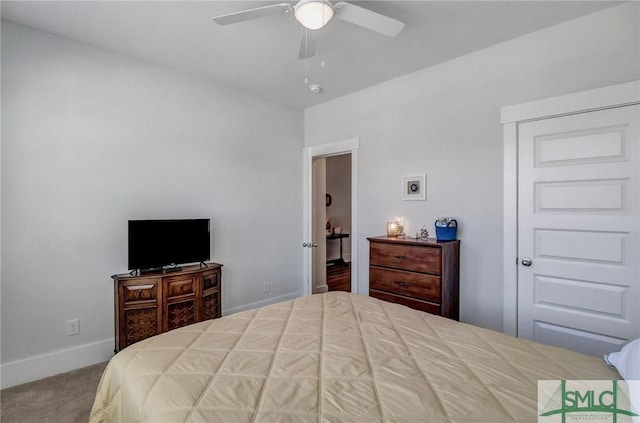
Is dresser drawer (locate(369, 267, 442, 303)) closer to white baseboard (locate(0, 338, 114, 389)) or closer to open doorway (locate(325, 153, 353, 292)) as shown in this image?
white baseboard (locate(0, 338, 114, 389))

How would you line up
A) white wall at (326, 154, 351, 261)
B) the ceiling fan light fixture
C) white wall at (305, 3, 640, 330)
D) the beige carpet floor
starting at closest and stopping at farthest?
the ceiling fan light fixture
the beige carpet floor
white wall at (305, 3, 640, 330)
white wall at (326, 154, 351, 261)

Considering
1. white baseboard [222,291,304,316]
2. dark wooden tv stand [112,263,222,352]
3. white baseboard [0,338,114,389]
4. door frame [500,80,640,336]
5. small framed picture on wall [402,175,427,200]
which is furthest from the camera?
white baseboard [222,291,304,316]

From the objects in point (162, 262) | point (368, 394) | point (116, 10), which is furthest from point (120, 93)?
point (368, 394)

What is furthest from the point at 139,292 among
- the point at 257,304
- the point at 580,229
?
the point at 580,229

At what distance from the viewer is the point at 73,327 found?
2.62m

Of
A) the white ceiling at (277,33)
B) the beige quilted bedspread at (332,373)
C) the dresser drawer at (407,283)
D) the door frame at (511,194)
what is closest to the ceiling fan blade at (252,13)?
the white ceiling at (277,33)

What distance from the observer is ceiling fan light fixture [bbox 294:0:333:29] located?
1.75 m

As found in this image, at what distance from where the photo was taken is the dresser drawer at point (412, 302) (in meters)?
2.65

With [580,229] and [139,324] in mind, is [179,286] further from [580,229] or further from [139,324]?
[580,229]

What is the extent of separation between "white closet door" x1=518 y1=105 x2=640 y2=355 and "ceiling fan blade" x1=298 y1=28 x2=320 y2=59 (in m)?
1.75

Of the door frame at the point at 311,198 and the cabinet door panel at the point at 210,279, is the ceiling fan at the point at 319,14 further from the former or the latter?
the cabinet door panel at the point at 210,279

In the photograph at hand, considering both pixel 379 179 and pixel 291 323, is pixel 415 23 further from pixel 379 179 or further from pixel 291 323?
pixel 291 323

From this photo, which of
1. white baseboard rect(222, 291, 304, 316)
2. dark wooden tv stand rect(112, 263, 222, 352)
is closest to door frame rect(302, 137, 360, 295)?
white baseboard rect(222, 291, 304, 316)

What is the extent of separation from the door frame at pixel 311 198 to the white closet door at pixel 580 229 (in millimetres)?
1679
